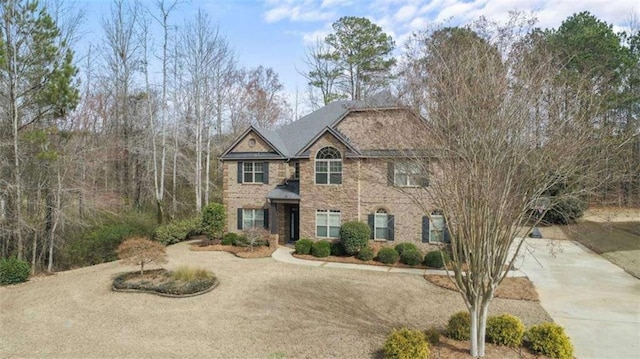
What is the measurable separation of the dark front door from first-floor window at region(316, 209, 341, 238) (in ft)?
7.78

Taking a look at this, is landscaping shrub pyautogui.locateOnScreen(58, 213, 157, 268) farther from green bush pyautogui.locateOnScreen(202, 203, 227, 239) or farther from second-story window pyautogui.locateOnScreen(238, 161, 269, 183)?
second-story window pyautogui.locateOnScreen(238, 161, 269, 183)

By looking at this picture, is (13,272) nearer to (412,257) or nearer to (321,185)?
(321,185)

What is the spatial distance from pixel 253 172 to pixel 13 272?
37.3 feet

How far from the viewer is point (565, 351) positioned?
299 inches

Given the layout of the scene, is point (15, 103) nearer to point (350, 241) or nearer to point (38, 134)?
point (38, 134)

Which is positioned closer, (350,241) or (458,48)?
(458,48)

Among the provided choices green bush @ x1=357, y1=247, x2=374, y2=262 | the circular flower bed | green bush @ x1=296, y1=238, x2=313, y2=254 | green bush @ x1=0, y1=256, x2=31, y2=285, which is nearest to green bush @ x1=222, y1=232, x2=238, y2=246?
green bush @ x1=296, y1=238, x2=313, y2=254

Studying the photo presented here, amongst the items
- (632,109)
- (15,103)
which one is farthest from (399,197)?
(632,109)

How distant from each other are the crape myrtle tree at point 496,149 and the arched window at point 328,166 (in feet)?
35.7

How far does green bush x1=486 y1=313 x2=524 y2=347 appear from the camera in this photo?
8.04 m

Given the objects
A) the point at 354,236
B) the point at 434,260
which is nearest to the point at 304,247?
the point at 354,236

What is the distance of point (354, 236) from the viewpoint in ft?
58.3

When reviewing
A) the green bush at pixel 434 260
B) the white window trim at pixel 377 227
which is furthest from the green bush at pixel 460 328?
the white window trim at pixel 377 227

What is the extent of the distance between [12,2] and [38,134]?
5.41m
